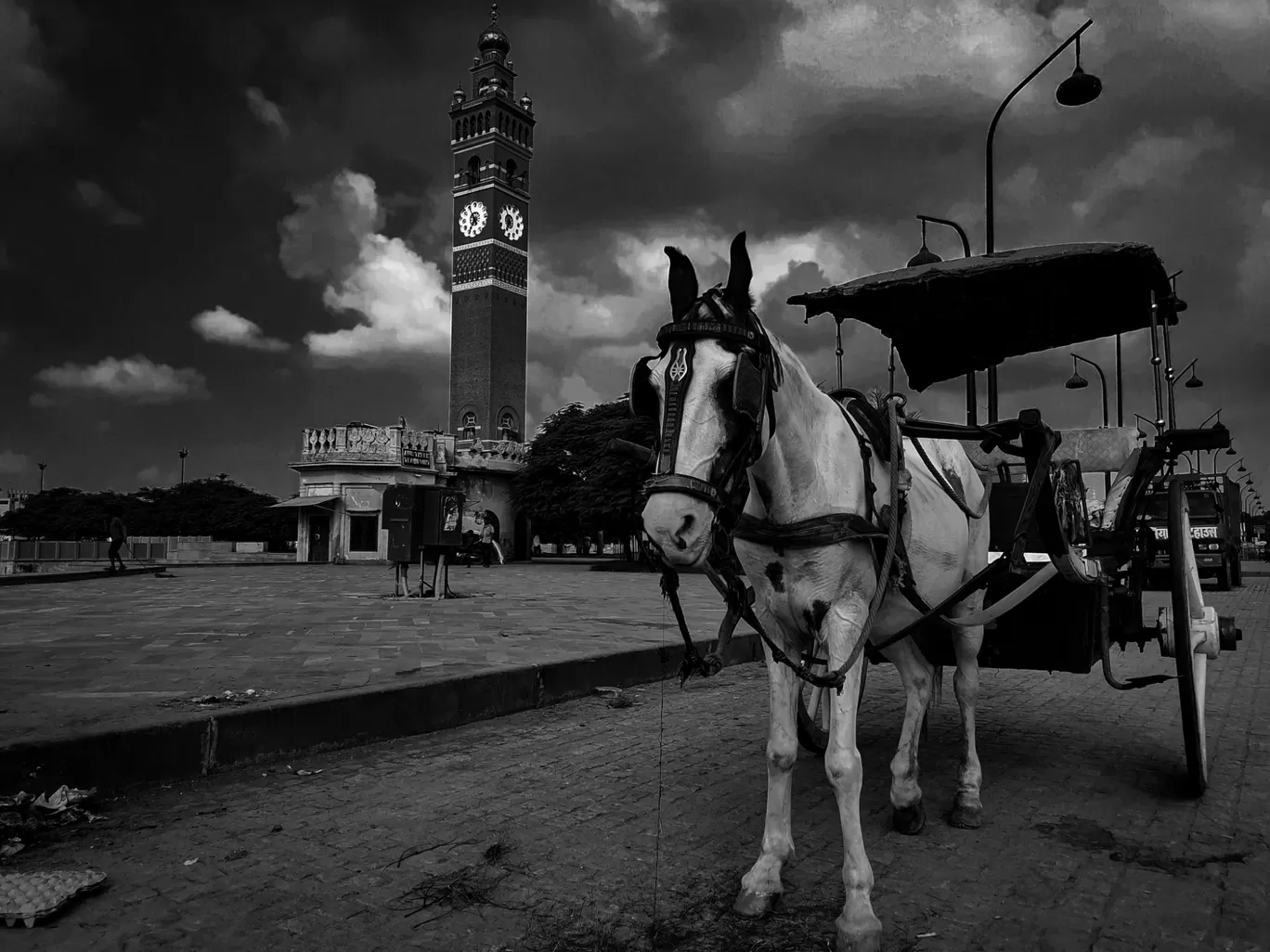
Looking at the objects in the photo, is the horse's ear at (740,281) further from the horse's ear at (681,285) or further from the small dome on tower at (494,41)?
the small dome on tower at (494,41)

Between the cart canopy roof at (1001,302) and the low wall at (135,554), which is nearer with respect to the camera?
the cart canopy roof at (1001,302)

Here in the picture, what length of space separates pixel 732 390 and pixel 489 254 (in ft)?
214

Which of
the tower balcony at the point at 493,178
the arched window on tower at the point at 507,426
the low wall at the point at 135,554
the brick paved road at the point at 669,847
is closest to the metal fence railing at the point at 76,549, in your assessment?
the low wall at the point at 135,554

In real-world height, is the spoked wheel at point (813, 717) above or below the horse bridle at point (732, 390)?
below

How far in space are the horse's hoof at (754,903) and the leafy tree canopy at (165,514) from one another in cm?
6015

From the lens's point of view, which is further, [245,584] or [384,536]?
[384,536]

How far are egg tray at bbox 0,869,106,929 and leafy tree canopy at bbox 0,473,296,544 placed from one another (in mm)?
59103

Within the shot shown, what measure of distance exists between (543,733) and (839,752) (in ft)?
10.5

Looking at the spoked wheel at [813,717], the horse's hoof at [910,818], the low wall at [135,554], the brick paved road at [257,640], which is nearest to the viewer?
the horse's hoof at [910,818]

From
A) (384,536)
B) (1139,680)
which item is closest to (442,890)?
(1139,680)

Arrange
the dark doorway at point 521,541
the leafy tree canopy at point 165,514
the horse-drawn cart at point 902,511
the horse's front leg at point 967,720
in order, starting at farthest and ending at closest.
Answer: the leafy tree canopy at point 165,514 < the dark doorway at point 521,541 < the horse's front leg at point 967,720 < the horse-drawn cart at point 902,511

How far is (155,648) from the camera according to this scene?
7875mm

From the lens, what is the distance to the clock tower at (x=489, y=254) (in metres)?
63.2

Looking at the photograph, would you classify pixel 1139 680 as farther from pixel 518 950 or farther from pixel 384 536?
pixel 384 536
